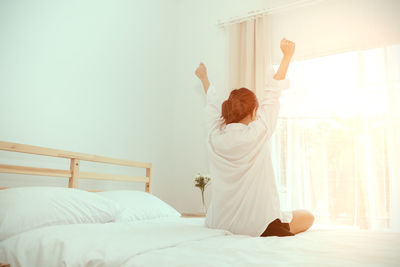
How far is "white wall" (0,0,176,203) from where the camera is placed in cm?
208

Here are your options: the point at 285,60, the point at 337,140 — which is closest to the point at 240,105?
the point at 285,60

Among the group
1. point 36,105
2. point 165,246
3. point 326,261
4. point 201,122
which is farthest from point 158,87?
point 326,261

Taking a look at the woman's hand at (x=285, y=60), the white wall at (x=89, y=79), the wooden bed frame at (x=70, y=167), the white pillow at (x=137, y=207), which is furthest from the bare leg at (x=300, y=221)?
the white wall at (x=89, y=79)

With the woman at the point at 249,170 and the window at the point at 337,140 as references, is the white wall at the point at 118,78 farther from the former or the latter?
the woman at the point at 249,170

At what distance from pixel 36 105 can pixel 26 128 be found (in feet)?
0.57

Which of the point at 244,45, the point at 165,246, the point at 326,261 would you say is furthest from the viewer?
the point at 244,45

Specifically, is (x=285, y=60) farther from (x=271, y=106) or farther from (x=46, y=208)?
(x=46, y=208)

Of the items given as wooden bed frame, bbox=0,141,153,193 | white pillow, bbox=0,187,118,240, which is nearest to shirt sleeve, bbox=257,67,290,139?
white pillow, bbox=0,187,118,240

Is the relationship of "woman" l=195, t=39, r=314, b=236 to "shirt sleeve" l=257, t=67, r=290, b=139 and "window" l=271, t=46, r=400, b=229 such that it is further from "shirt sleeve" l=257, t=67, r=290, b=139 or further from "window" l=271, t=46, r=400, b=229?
"window" l=271, t=46, r=400, b=229

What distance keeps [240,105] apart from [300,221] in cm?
66

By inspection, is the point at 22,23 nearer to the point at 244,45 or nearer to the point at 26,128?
the point at 26,128

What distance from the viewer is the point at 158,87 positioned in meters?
3.44

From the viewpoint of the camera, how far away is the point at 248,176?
1.46 meters

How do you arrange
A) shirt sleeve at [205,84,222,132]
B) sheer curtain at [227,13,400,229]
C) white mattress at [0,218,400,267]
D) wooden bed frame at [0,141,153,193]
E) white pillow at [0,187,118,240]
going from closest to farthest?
white mattress at [0,218,400,267] → white pillow at [0,187,118,240] → shirt sleeve at [205,84,222,132] → wooden bed frame at [0,141,153,193] → sheer curtain at [227,13,400,229]
